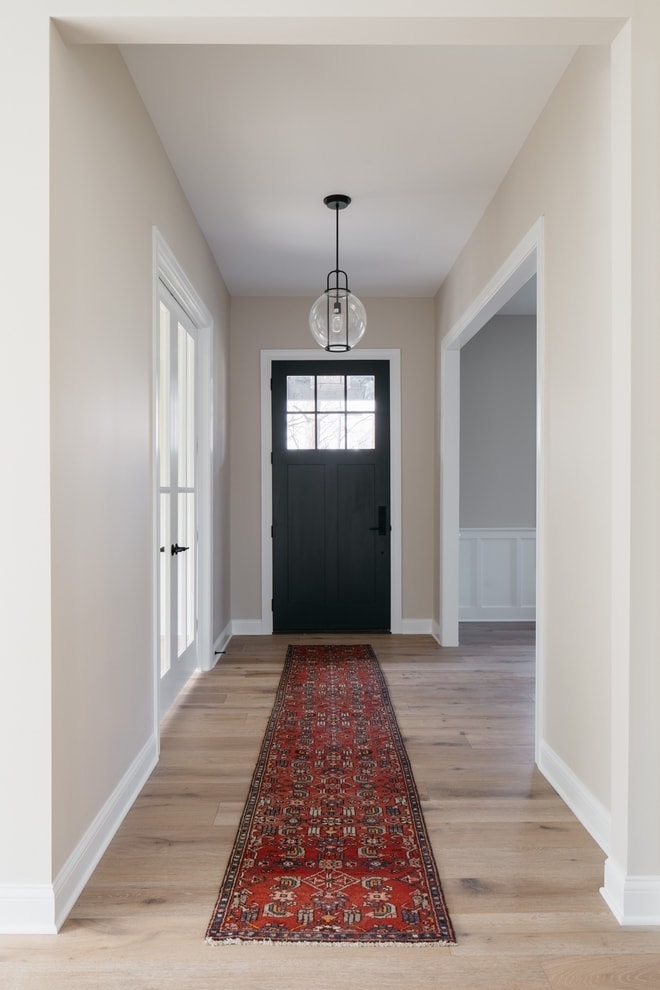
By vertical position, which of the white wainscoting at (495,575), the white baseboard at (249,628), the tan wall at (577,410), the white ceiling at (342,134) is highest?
the white ceiling at (342,134)

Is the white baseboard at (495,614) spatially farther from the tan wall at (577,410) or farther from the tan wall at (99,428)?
the tan wall at (99,428)

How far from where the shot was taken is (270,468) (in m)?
6.15

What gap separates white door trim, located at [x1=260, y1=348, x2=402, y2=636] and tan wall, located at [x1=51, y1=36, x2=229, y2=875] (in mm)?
A: 2826

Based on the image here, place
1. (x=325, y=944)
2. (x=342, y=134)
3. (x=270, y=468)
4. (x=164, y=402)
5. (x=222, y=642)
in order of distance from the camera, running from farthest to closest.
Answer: (x=270, y=468) < (x=222, y=642) < (x=164, y=402) < (x=342, y=134) < (x=325, y=944)

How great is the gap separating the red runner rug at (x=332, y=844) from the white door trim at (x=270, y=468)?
7.30 ft

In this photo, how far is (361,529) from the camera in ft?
20.2

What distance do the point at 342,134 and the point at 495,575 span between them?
4277 mm

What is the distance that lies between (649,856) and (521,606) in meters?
4.74

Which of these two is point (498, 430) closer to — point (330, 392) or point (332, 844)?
point (330, 392)

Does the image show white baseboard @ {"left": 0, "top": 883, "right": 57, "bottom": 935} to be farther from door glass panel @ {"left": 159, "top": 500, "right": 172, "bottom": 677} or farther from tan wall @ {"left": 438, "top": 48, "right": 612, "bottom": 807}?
door glass panel @ {"left": 159, "top": 500, "right": 172, "bottom": 677}

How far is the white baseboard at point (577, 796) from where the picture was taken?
2404 mm

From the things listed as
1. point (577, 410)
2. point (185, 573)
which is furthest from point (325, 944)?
point (185, 573)

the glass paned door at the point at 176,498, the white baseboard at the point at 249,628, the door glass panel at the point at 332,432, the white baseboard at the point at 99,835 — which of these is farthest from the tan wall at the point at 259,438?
the white baseboard at the point at 99,835

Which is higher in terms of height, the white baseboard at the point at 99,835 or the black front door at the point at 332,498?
the black front door at the point at 332,498
